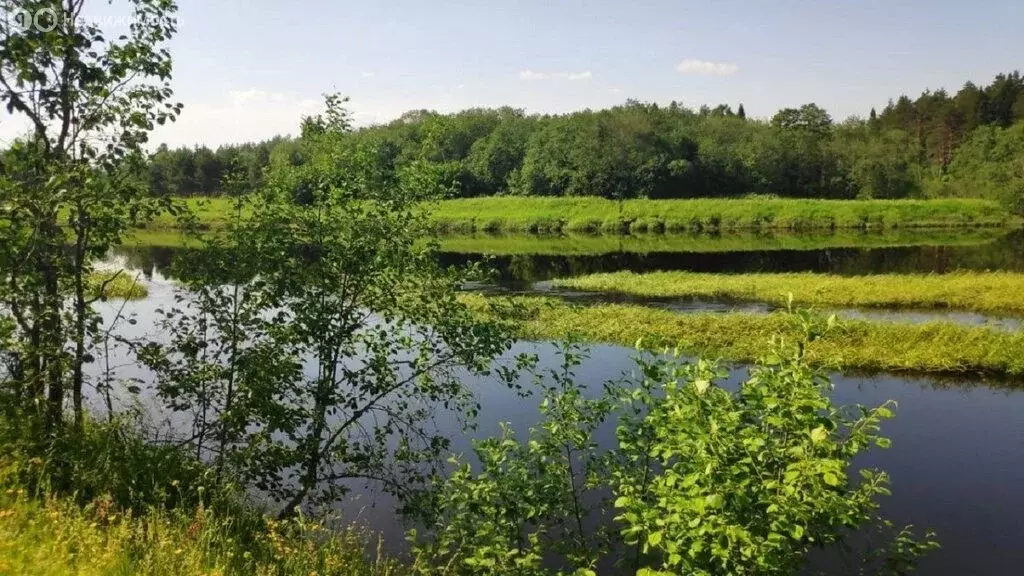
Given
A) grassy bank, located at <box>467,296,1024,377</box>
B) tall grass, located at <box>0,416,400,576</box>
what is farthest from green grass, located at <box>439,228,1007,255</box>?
tall grass, located at <box>0,416,400,576</box>

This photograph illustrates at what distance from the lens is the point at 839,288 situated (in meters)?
37.7

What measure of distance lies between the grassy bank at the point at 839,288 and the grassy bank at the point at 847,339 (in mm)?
7698

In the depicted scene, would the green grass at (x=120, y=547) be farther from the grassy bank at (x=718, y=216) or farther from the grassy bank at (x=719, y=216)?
the grassy bank at (x=718, y=216)

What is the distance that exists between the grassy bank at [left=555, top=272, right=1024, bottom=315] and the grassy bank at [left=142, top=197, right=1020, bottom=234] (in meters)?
48.5

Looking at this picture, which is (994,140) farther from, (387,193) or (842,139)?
(387,193)

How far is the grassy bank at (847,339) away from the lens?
23.4 meters

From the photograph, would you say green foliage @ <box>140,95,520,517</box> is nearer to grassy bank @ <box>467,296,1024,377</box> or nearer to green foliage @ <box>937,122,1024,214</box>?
grassy bank @ <box>467,296,1024,377</box>

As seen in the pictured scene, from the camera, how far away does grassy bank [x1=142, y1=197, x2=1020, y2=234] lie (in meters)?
90.1

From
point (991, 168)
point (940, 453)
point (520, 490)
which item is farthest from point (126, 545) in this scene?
point (991, 168)

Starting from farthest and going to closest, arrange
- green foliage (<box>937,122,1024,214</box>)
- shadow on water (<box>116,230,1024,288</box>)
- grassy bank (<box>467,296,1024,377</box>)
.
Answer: green foliage (<box>937,122,1024,214</box>)
shadow on water (<box>116,230,1024,288</box>)
grassy bank (<box>467,296,1024,377</box>)

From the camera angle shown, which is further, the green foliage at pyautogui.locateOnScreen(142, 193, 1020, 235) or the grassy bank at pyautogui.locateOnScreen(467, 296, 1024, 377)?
the green foliage at pyautogui.locateOnScreen(142, 193, 1020, 235)

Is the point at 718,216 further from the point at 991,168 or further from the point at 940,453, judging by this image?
the point at 940,453

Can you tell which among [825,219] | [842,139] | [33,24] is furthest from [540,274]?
[842,139]

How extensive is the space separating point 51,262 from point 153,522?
11.9 feet
